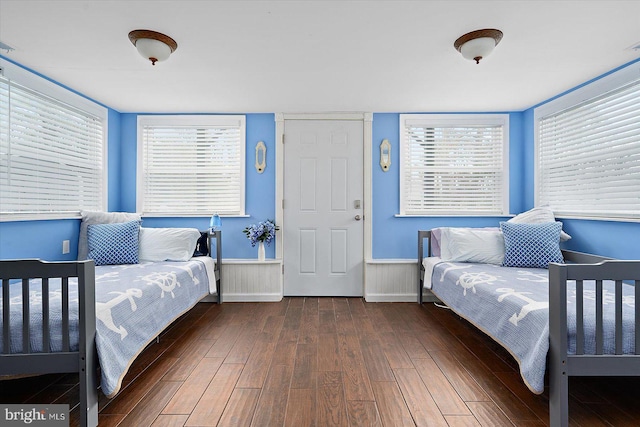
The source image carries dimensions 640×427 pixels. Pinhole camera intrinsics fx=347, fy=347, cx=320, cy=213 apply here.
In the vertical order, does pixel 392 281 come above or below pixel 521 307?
below

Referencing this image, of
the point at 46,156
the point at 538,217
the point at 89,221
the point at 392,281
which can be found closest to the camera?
the point at 46,156

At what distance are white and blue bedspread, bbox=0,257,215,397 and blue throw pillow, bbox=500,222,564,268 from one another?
9.06ft

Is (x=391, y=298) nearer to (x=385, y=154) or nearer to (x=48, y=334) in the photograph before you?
(x=385, y=154)

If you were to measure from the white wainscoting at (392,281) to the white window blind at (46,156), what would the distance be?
2.93 meters

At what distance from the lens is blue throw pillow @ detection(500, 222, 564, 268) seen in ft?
9.55

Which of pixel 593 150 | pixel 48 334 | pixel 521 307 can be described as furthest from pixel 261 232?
pixel 593 150

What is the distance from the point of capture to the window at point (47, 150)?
2.50 metres

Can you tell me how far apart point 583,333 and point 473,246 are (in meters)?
1.72

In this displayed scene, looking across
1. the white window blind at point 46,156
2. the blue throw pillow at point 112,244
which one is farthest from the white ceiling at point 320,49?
the blue throw pillow at point 112,244

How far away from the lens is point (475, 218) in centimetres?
388

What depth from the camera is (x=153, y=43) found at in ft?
7.09

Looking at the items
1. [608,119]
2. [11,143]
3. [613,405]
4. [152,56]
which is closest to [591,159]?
[608,119]

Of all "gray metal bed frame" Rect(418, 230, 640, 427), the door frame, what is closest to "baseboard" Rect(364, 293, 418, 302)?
the door frame

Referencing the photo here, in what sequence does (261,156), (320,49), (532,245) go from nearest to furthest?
(320,49) < (532,245) < (261,156)
